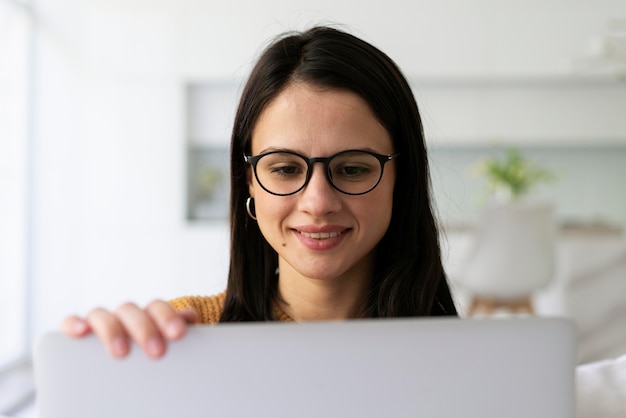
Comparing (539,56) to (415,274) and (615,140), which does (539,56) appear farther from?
(415,274)

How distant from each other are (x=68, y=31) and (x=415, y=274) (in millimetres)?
5519

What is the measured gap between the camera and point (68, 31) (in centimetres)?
616

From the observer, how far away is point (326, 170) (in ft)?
3.33

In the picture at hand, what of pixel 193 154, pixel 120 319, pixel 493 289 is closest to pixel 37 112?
pixel 193 154

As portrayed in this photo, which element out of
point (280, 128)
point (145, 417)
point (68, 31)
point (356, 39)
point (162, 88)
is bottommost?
point (145, 417)

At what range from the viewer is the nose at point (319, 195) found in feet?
3.31

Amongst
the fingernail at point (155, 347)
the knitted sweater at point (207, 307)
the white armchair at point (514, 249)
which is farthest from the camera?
the white armchair at point (514, 249)

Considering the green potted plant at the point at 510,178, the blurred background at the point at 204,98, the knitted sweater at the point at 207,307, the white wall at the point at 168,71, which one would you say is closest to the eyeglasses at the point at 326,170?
the knitted sweater at the point at 207,307

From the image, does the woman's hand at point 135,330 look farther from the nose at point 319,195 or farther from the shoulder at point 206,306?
the shoulder at point 206,306

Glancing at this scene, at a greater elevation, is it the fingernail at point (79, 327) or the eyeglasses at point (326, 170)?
the eyeglasses at point (326, 170)

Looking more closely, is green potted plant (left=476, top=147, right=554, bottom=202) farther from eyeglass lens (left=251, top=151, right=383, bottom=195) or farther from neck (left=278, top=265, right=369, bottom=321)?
eyeglass lens (left=251, top=151, right=383, bottom=195)

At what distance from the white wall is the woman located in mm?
4991

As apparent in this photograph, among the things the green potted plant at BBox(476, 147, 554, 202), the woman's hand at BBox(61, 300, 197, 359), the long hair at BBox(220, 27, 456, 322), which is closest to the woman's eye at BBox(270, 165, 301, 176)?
the long hair at BBox(220, 27, 456, 322)

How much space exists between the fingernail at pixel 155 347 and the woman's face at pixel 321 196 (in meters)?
0.50
